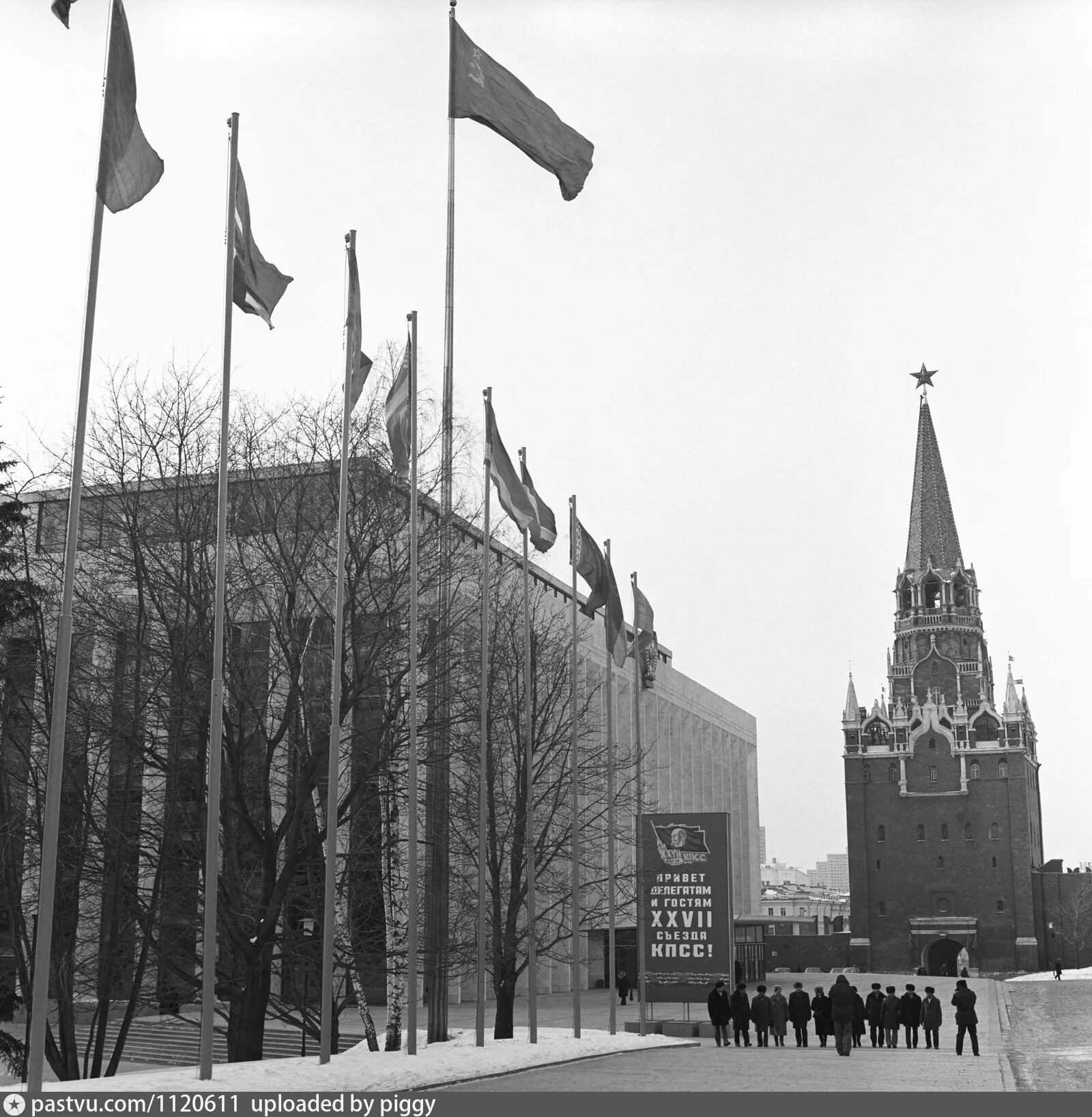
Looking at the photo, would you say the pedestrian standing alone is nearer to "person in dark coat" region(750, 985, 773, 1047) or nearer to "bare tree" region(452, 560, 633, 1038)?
"person in dark coat" region(750, 985, 773, 1047)

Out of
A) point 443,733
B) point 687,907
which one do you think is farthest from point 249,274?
point 687,907

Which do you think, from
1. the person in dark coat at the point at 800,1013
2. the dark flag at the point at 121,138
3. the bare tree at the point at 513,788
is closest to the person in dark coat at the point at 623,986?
the bare tree at the point at 513,788

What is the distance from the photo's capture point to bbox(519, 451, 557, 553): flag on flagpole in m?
27.2

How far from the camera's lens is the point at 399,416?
22109 millimetres

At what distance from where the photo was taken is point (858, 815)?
4043 inches

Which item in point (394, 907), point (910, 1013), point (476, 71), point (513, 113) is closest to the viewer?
point (476, 71)

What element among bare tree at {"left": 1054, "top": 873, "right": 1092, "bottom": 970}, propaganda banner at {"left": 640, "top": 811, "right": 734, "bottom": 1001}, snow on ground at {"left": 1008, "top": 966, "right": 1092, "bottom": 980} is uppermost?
propaganda banner at {"left": 640, "top": 811, "right": 734, "bottom": 1001}

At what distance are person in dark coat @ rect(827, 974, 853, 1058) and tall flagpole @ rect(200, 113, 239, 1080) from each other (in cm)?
1331

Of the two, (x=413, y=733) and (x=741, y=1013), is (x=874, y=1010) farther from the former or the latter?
(x=413, y=733)

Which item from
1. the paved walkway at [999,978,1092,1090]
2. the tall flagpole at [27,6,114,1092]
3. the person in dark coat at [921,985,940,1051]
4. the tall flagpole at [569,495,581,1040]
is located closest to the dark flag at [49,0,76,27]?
the tall flagpole at [27,6,114,1092]

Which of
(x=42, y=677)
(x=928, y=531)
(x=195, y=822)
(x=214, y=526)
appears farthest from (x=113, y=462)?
(x=928, y=531)

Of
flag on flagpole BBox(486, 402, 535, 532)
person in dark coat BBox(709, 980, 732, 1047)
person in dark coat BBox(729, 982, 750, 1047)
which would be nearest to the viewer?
flag on flagpole BBox(486, 402, 535, 532)

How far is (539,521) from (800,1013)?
11424mm

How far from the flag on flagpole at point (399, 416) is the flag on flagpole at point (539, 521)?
16.9ft
